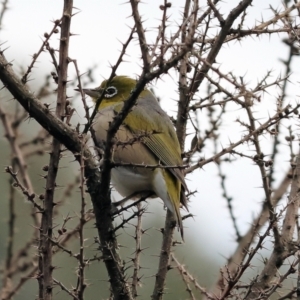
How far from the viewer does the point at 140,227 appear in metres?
4.44

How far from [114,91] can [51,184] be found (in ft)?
6.90

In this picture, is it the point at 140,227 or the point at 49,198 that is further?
the point at 140,227

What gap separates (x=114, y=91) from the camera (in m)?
5.78

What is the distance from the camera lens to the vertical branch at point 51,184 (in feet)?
11.9

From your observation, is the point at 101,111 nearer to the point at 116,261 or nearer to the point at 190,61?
the point at 190,61

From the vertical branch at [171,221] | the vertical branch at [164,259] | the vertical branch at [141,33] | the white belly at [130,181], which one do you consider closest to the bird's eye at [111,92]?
the white belly at [130,181]

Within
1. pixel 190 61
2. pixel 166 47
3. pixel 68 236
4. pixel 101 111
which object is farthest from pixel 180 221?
pixel 166 47

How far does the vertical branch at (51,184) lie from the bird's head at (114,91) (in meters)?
1.54

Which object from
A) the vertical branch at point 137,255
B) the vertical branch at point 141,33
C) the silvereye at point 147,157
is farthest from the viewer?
the silvereye at point 147,157

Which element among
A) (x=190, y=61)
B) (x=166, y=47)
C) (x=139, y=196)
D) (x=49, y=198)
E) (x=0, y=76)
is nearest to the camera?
(x=166, y=47)

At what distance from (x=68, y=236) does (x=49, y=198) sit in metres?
0.83

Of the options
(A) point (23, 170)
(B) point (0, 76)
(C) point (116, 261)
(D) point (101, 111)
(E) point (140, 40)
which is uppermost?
(D) point (101, 111)

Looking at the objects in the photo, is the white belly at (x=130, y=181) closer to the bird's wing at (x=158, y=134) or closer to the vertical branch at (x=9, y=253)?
the bird's wing at (x=158, y=134)

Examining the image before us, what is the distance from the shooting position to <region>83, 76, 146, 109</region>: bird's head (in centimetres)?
558
